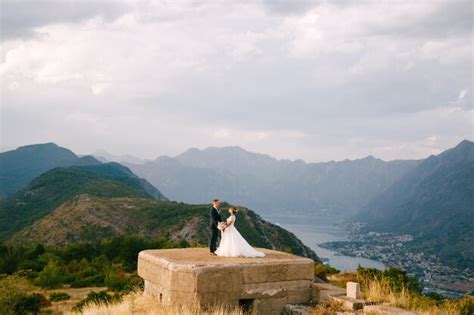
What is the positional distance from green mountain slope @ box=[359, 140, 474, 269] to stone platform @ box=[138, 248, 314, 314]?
285ft

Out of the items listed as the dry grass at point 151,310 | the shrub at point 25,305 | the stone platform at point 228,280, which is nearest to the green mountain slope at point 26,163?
the shrub at point 25,305

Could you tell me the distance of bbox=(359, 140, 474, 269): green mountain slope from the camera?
108 meters

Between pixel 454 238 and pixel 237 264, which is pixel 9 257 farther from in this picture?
pixel 454 238

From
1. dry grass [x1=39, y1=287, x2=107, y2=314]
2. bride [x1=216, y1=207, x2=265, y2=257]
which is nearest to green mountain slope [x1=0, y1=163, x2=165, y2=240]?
Result: dry grass [x1=39, y1=287, x2=107, y2=314]

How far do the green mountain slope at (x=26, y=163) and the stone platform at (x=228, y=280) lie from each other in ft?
428

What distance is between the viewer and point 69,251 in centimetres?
3531

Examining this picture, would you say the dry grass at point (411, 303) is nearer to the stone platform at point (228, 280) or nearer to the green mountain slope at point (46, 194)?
the stone platform at point (228, 280)

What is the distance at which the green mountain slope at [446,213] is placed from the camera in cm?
10781

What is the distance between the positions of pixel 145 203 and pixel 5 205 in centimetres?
2732

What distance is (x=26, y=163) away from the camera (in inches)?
6880

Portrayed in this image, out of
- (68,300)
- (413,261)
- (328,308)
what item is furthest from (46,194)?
(328,308)

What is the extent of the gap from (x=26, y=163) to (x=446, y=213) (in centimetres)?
14714

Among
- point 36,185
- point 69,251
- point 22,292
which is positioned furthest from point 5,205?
point 22,292

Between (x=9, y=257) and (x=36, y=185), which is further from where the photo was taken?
(x=36, y=185)
